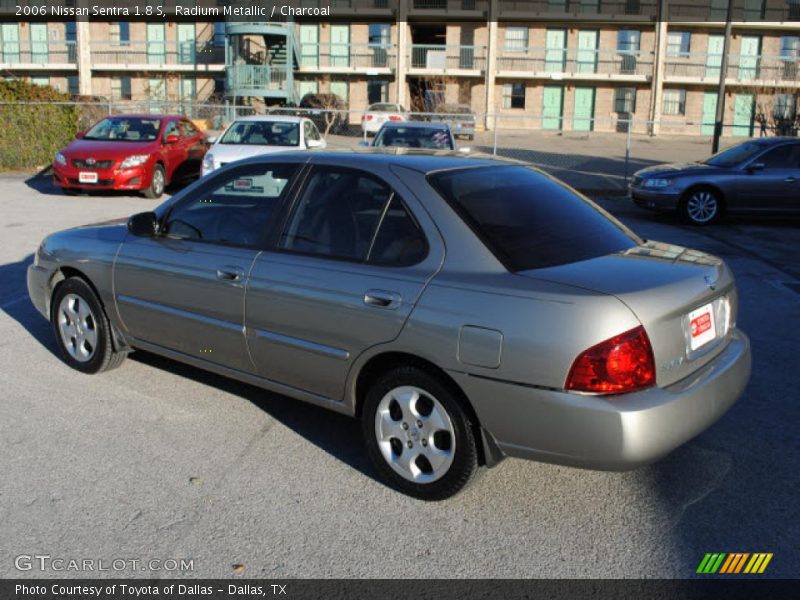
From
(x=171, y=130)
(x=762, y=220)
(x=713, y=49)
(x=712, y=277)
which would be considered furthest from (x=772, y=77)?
(x=712, y=277)

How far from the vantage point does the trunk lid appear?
134 inches

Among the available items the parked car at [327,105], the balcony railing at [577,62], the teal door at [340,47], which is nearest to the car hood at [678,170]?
the parked car at [327,105]

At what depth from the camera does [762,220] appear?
14180mm

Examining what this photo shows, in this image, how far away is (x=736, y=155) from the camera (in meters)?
13.9

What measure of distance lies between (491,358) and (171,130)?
1432 centimetres

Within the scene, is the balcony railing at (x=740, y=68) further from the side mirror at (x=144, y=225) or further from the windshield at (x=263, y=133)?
the side mirror at (x=144, y=225)

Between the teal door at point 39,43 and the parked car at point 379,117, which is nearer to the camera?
the parked car at point 379,117

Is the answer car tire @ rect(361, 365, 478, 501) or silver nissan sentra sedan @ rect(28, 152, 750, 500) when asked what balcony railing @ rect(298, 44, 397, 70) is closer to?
silver nissan sentra sedan @ rect(28, 152, 750, 500)

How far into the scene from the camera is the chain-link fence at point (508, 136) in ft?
65.2

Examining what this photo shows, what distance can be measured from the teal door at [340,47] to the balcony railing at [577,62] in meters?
8.47

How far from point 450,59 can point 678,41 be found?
12728 mm

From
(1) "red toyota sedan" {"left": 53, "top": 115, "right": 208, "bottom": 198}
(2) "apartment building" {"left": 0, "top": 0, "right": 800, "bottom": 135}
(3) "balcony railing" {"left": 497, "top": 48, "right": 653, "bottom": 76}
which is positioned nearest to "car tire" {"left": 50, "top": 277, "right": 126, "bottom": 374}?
(1) "red toyota sedan" {"left": 53, "top": 115, "right": 208, "bottom": 198}

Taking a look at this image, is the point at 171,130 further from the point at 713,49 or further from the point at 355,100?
the point at 713,49

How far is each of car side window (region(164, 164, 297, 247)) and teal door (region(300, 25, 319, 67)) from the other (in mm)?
42285
